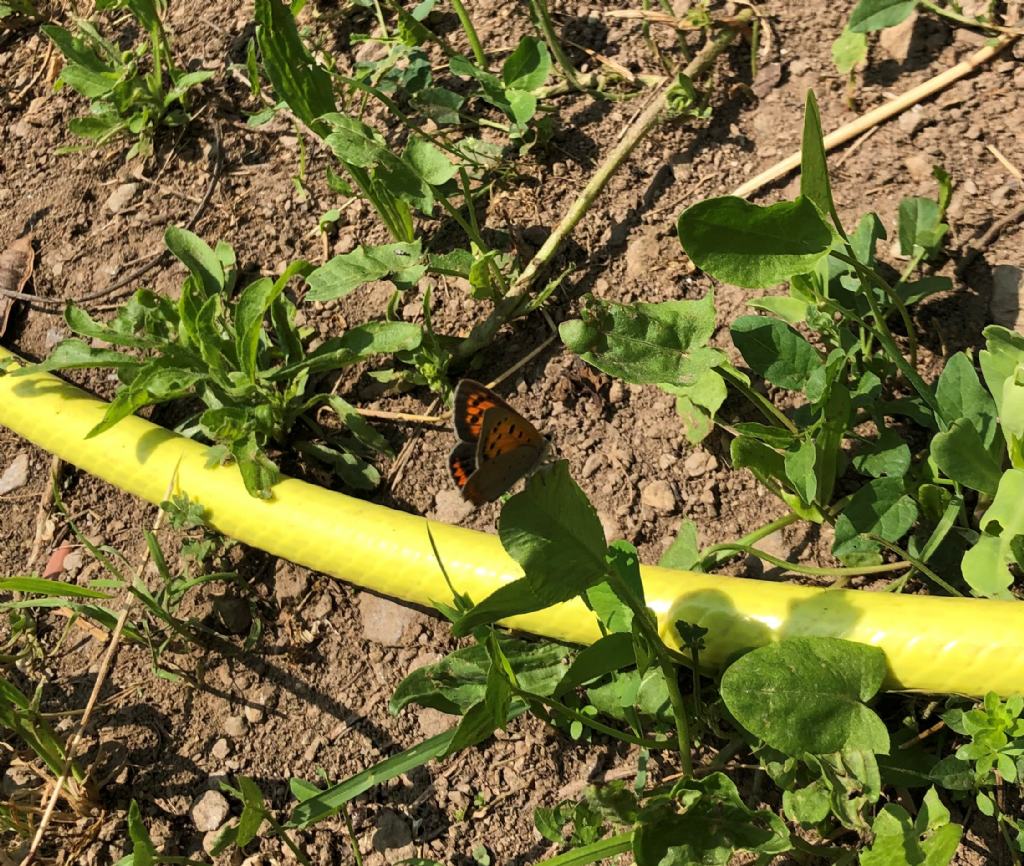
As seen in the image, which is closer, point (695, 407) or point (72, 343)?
point (695, 407)

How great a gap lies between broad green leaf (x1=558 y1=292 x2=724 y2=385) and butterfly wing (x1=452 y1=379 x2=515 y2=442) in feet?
1.07

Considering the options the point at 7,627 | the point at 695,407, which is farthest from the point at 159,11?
the point at 695,407

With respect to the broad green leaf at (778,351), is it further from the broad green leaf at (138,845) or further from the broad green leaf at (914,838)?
the broad green leaf at (138,845)

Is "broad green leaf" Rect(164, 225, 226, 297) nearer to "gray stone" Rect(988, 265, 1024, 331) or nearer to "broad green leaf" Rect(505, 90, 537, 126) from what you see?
"broad green leaf" Rect(505, 90, 537, 126)

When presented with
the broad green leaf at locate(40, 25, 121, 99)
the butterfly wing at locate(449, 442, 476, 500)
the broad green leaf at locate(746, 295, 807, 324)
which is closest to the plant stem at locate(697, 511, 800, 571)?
the broad green leaf at locate(746, 295, 807, 324)

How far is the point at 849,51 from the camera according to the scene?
2330mm

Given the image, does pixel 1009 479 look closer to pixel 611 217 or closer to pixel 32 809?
pixel 611 217

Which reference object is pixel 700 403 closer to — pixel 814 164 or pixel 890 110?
pixel 814 164

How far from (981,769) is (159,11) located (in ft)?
10.2

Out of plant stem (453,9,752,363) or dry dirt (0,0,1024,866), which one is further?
plant stem (453,9,752,363)

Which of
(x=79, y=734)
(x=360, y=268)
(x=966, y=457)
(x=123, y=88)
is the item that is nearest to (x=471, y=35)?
(x=360, y=268)

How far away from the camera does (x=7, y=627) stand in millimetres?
2285

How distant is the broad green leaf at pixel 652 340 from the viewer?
1597 mm

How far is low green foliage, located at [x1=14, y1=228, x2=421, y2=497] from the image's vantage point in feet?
6.93
